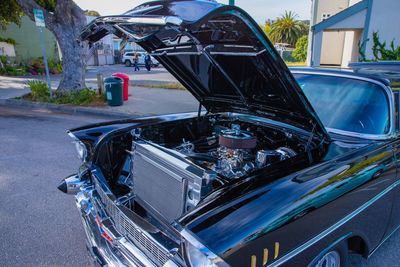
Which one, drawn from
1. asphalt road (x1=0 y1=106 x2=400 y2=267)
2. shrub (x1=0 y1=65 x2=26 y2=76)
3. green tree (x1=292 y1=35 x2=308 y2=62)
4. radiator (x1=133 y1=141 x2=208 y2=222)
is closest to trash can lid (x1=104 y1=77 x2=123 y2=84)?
asphalt road (x1=0 y1=106 x2=400 y2=267)

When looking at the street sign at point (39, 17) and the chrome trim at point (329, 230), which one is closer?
the chrome trim at point (329, 230)

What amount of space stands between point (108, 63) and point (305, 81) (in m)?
33.5

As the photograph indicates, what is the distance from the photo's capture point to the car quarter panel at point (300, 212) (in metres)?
1.36

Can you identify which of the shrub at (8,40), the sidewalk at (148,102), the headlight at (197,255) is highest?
the shrub at (8,40)

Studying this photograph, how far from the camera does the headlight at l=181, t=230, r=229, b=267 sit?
1253 millimetres

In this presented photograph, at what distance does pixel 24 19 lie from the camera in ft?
77.8

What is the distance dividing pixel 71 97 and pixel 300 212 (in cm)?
963

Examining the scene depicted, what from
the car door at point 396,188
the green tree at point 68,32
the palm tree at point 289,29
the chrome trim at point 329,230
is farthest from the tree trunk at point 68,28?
the palm tree at point 289,29

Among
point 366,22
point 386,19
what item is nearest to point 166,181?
point 366,22

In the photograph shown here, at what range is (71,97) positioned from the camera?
974 cm

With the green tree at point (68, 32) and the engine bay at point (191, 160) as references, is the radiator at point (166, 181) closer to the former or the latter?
the engine bay at point (191, 160)

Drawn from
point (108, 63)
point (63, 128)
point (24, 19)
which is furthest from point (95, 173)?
point (108, 63)

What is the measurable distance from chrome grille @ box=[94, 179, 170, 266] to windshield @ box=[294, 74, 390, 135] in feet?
6.03

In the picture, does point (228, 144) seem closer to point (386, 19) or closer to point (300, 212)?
point (300, 212)
